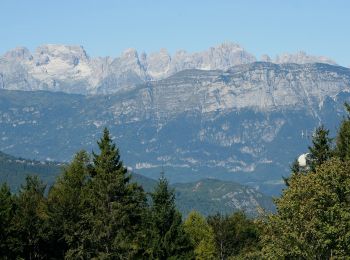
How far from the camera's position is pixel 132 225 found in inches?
2906

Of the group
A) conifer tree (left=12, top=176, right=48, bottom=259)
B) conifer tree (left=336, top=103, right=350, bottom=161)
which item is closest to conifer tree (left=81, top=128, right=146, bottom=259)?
conifer tree (left=12, top=176, right=48, bottom=259)

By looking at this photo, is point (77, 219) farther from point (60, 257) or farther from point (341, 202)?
point (341, 202)

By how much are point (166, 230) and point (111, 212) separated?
7357mm

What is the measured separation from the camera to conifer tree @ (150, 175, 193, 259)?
7169 cm

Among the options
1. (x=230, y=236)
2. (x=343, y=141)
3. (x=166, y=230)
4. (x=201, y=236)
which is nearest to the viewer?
(x=166, y=230)

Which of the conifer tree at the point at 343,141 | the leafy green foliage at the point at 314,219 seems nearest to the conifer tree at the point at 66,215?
the leafy green foliage at the point at 314,219

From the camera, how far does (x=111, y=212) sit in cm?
6825

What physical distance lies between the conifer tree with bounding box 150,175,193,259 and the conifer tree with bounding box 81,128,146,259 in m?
1.93

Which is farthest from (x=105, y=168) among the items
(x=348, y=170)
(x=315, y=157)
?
(x=348, y=170)

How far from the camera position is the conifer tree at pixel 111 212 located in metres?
68.3

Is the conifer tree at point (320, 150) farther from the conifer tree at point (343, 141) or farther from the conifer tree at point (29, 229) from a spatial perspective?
the conifer tree at point (29, 229)

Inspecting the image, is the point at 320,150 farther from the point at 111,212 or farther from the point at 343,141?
the point at 111,212

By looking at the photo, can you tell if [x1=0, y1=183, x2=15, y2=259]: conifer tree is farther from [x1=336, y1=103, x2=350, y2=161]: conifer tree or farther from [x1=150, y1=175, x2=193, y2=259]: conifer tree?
[x1=336, y1=103, x2=350, y2=161]: conifer tree

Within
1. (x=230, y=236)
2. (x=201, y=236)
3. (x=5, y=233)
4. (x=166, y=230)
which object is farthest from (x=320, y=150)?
(x=230, y=236)
